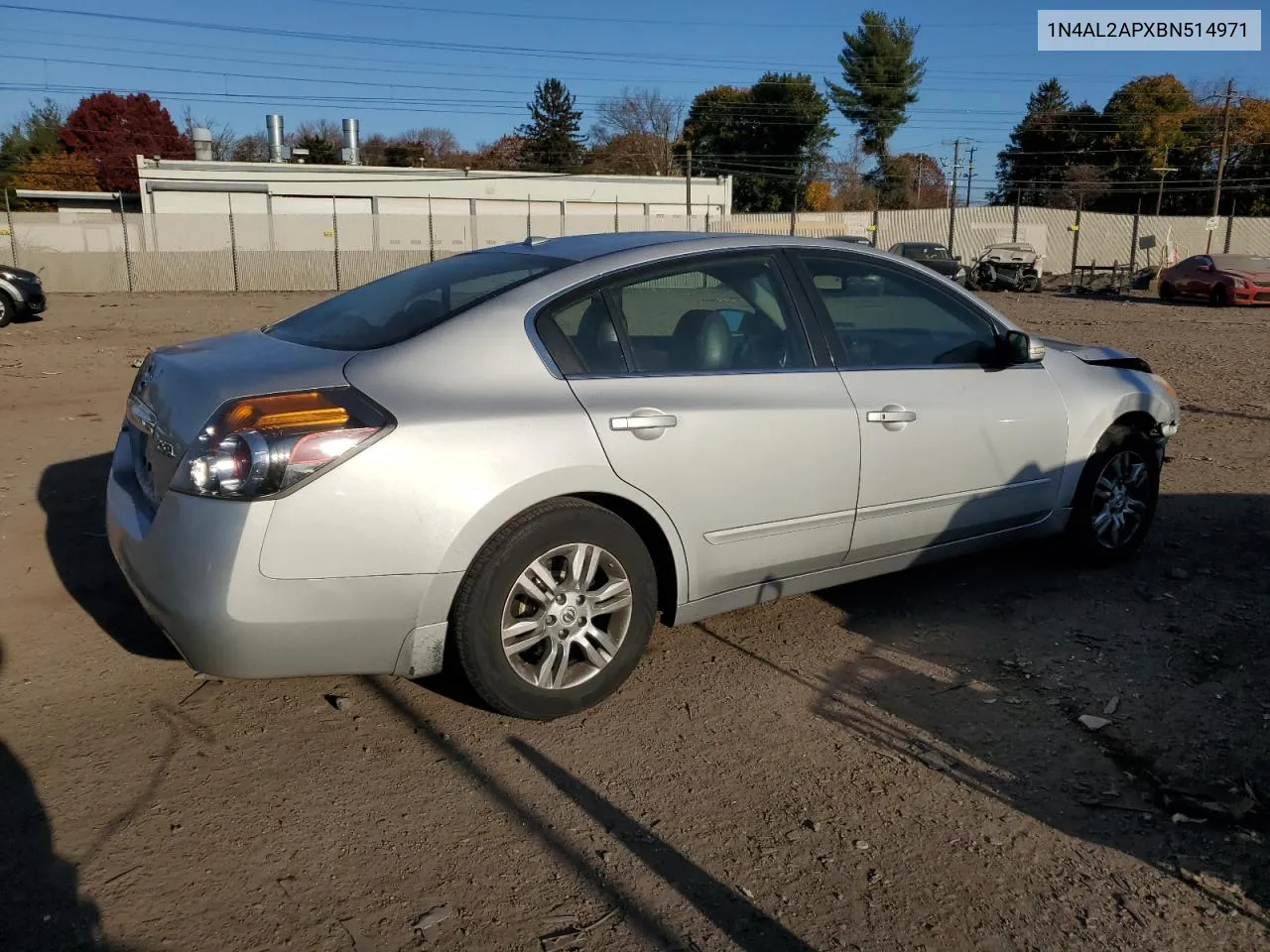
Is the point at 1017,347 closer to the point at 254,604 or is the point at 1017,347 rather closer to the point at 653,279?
the point at 653,279

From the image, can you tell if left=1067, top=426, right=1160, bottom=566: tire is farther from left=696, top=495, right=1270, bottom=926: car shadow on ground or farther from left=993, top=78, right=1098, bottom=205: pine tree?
left=993, top=78, right=1098, bottom=205: pine tree

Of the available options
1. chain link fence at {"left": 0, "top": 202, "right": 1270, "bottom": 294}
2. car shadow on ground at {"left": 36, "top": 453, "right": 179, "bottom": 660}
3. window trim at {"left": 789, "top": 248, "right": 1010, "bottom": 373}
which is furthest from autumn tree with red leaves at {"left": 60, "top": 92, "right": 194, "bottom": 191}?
window trim at {"left": 789, "top": 248, "right": 1010, "bottom": 373}

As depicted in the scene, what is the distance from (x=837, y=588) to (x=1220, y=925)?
249cm

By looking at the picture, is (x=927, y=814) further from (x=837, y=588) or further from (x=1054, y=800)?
(x=837, y=588)

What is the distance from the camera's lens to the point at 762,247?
4105mm

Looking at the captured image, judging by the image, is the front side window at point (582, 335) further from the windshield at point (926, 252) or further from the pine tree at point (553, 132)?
the pine tree at point (553, 132)

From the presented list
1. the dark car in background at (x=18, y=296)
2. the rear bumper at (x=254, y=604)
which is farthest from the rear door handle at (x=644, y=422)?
the dark car in background at (x=18, y=296)

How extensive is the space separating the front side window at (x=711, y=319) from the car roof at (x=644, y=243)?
0.08m

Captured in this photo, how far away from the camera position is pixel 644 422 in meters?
3.51

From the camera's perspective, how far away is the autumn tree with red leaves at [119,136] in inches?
2714

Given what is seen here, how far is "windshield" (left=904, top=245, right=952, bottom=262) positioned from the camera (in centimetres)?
3334

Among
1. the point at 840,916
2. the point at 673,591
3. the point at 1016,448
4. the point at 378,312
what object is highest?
the point at 378,312

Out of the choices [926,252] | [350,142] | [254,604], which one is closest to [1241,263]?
[926,252]

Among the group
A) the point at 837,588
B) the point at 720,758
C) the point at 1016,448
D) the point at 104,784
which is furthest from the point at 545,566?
the point at 1016,448
